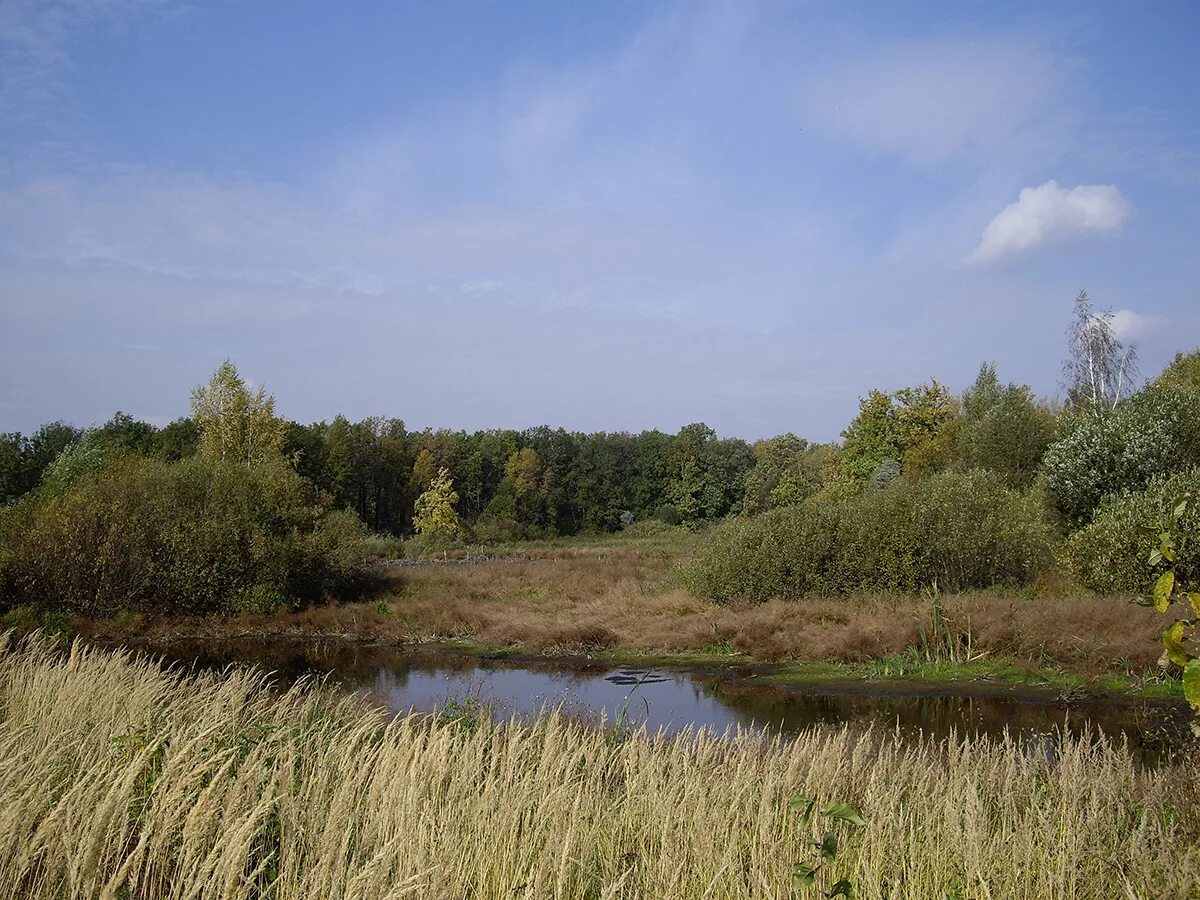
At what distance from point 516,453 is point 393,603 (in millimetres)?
58444

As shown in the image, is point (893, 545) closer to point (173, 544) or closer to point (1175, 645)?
point (173, 544)

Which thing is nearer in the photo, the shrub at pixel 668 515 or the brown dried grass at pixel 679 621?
the brown dried grass at pixel 679 621

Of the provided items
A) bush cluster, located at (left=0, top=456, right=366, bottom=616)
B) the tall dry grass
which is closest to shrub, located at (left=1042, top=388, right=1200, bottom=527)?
the tall dry grass

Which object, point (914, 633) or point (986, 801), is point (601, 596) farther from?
point (986, 801)

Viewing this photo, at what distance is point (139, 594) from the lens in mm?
32906

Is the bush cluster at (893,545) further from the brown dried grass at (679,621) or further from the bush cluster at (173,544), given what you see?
the bush cluster at (173,544)

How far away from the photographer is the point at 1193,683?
3.45 m

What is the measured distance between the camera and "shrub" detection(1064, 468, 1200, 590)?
928 inches

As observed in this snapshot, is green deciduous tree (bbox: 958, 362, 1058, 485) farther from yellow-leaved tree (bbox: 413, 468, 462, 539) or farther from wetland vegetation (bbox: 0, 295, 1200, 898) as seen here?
yellow-leaved tree (bbox: 413, 468, 462, 539)

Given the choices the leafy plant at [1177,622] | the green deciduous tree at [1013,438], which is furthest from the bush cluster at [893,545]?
the leafy plant at [1177,622]

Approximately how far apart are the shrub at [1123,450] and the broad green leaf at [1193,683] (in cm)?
2992

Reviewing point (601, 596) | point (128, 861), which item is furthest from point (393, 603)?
point (128, 861)

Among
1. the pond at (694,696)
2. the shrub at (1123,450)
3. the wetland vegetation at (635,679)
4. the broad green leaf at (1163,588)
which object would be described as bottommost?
the pond at (694,696)

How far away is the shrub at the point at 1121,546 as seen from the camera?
2356cm
